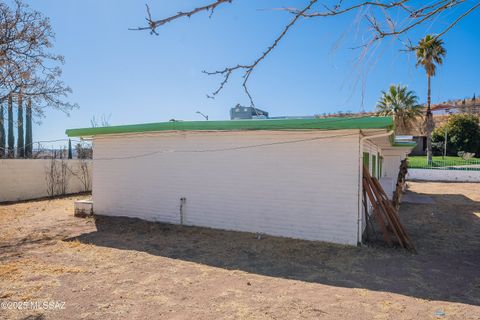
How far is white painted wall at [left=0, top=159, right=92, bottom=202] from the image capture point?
12938 millimetres

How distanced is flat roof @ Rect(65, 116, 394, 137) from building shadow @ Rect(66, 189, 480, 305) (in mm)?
2602

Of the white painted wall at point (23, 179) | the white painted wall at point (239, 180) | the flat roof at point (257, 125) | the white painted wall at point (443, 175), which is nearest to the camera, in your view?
the flat roof at point (257, 125)

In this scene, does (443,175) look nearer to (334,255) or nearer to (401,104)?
(401,104)

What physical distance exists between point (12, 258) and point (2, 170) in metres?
8.68

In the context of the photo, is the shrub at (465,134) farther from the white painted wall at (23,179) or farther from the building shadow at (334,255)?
the white painted wall at (23,179)

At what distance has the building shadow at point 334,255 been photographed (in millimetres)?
5035

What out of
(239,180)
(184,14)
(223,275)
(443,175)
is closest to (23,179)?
(239,180)

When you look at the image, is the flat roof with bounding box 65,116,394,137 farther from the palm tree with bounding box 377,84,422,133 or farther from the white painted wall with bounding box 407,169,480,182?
the palm tree with bounding box 377,84,422,133

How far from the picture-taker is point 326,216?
285 inches

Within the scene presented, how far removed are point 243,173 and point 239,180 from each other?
22cm

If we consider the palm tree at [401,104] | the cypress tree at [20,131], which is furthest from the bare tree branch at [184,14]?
the palm tree at [401,104]

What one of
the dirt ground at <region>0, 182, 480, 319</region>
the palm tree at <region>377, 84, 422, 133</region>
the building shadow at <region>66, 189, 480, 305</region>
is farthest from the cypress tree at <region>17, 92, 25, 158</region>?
the palm tree at <region>377, 84, 422, 133</region>

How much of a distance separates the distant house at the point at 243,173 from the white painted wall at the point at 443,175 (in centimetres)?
1804

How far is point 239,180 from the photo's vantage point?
8.20 metres
